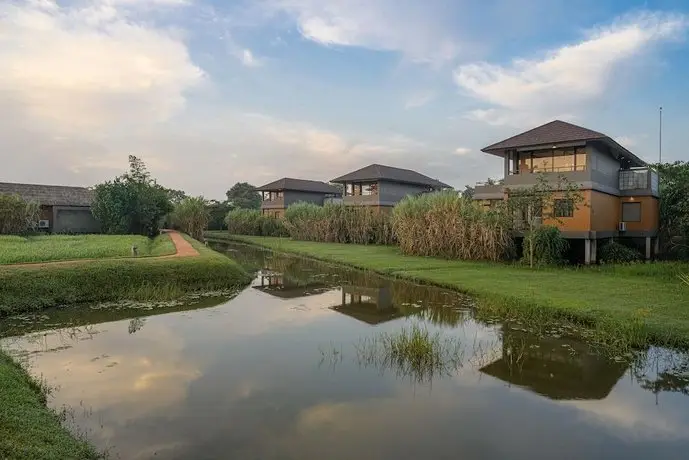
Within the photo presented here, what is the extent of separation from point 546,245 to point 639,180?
8706 millimetres

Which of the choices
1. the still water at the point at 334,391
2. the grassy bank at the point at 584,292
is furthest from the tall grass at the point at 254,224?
the still water at the point at 334,391

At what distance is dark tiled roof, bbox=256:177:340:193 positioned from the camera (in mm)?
49688

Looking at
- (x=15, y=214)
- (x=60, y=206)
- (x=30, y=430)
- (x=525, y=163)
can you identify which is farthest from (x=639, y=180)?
(x=60, y=206)

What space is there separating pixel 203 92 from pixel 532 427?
61.7 ft

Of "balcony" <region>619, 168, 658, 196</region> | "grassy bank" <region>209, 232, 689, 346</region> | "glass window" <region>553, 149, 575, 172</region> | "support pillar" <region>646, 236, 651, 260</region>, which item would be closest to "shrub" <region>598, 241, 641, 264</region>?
"support pillar" <region>646, 236, 651, 260</region>

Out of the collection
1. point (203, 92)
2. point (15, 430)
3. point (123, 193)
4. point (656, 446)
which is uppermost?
point (203, 92)

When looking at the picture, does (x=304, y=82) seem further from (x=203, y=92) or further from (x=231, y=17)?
(x=231, y=17)

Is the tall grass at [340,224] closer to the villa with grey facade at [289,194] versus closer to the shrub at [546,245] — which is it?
the villa with grey facade at [289,194]

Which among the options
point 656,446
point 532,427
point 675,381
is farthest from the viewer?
point 675,381

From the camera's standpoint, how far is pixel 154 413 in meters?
6.01

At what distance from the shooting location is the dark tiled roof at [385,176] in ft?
130

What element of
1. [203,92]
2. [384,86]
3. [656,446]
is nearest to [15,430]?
[656,446]

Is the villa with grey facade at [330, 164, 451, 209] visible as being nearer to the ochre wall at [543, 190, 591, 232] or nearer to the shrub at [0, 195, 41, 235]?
the ochre wall at [543, 190, 591, 232]

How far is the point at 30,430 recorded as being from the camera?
4.82 m
